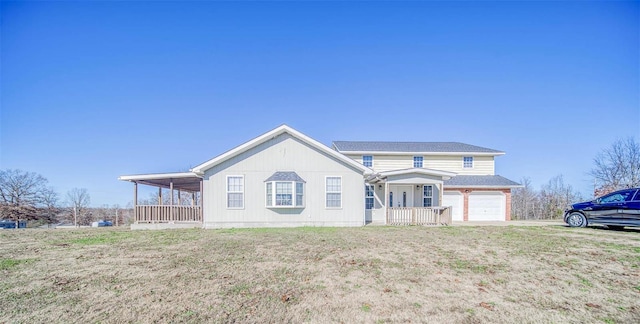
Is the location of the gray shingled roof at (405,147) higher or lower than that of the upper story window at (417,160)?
higher

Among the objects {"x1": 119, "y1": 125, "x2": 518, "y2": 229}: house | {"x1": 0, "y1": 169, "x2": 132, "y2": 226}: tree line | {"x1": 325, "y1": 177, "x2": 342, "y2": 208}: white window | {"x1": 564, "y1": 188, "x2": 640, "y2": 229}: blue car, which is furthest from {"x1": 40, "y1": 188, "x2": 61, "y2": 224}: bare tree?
{"x1": 564, "y1": 188, "x2": 640, "y2": 229}: blue car

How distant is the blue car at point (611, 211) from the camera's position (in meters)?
12.0

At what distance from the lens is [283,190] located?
14.7m

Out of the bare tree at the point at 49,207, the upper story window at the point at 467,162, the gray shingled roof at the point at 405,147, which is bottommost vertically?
the bare tree at the point at 49,207

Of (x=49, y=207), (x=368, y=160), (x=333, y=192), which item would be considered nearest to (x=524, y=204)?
(x=368, y=160)

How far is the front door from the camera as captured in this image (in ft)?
61.8

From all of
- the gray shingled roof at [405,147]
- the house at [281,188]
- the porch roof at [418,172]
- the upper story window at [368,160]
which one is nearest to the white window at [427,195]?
the house at [281,188]

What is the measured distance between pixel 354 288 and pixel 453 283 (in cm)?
187

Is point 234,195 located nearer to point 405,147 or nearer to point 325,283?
point 325,283

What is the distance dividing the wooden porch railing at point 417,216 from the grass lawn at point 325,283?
7.44 meters

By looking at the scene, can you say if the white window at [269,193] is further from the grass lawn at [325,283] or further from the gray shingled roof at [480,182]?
the gray shingled roof at [480,182]

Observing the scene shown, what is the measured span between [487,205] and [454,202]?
7.90 feet

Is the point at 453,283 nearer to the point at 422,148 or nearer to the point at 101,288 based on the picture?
the point at 101,288

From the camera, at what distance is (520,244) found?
918cm
